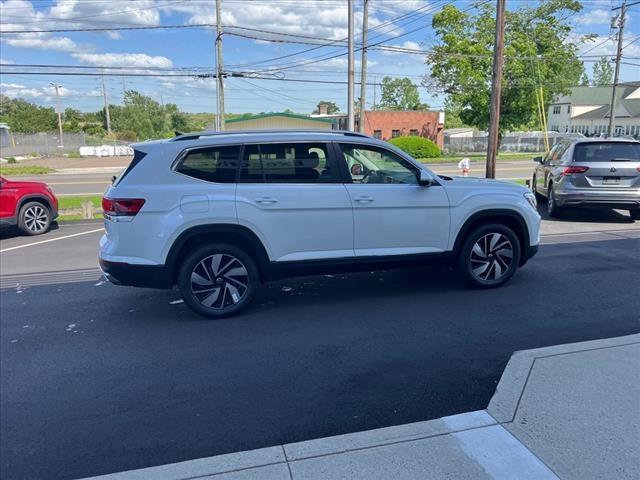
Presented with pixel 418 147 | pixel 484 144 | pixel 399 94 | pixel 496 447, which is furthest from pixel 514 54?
pixel 399 94

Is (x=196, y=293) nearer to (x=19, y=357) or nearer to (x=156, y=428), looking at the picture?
(x=19, y=357)

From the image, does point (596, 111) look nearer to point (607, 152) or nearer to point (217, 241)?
point (607, 152)

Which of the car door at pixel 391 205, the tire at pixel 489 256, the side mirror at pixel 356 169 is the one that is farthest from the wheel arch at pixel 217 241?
the tire at pixel 489 256

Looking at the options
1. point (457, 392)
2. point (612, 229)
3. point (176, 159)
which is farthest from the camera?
point (612, 229)

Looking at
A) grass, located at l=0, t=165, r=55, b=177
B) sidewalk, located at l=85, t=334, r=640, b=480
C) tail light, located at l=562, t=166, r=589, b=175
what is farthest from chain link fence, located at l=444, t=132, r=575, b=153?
sidewalk, located at l=85, t=334, r=640, b=480

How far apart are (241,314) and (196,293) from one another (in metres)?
0.54

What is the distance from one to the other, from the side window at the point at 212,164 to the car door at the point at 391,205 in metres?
1.14

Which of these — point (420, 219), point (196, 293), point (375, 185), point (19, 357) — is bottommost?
point (19, 357)

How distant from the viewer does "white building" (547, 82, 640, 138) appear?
68062mm

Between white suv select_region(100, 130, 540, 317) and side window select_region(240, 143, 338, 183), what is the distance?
10mm

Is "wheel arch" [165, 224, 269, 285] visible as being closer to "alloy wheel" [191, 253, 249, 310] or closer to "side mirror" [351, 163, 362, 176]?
"alloy wheel" [191, 253, 249, 310]

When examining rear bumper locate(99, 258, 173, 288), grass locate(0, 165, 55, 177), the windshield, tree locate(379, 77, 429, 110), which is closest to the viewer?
rear bumper locate(99, 258, 173, 288)

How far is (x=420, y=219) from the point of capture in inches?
220

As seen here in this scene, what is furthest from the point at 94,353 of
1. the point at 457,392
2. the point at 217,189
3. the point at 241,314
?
the point at 457,392
